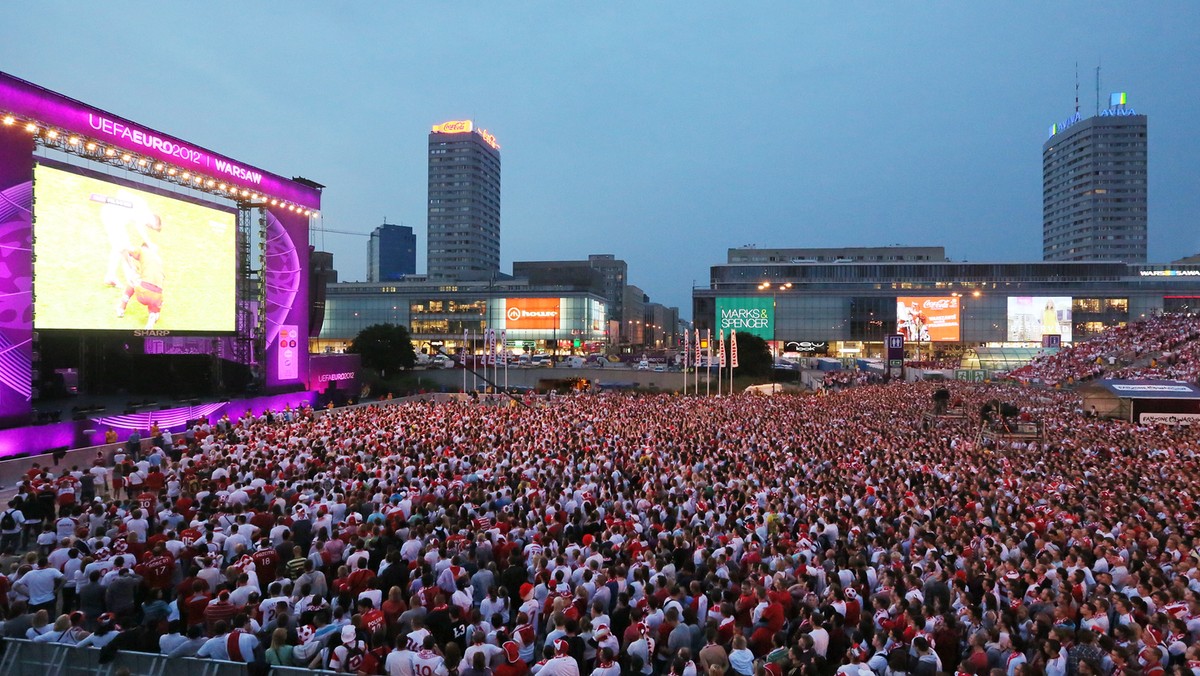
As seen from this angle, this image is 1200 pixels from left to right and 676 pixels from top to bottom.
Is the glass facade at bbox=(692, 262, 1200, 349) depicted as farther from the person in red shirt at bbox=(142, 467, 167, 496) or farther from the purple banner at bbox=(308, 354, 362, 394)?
the person in red shirt at bbox=(142, 467, 167, 496)

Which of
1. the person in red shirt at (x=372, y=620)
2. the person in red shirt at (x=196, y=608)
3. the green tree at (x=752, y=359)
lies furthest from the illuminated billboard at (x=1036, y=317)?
the person in red shirt at (x=196, y=608)

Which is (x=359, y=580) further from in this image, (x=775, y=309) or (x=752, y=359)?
(x=775, y=309)

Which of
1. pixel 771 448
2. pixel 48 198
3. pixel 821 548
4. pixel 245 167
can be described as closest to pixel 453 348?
pixel 245 167

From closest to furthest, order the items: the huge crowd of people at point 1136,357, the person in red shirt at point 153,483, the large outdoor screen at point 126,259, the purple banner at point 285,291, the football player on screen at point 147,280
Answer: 1. the person in red shirt at point 153,483
2. the large outdoor screen at point 126,259
3. the football player on screen at point 147,280
4. the purple banner at point 285,291
5. the huge crowd of people at point 1136,357

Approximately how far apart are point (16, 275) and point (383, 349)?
29.3m

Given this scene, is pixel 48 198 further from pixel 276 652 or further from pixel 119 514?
pixel 276 652

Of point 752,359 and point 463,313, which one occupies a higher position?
point 463,313

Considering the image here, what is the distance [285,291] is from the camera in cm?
3116

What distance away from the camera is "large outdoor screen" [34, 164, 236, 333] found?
20.0m

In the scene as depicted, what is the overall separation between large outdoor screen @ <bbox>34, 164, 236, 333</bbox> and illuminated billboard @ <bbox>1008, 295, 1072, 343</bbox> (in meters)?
82.6

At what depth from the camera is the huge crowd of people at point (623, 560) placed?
5895 millimetres

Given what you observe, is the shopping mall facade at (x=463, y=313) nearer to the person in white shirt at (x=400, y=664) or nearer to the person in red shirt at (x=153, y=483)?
the person in red shirt at (x=153, y=483)

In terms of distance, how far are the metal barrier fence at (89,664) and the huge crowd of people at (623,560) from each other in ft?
0.52

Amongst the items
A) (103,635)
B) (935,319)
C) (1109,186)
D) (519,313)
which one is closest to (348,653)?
(103,635)
